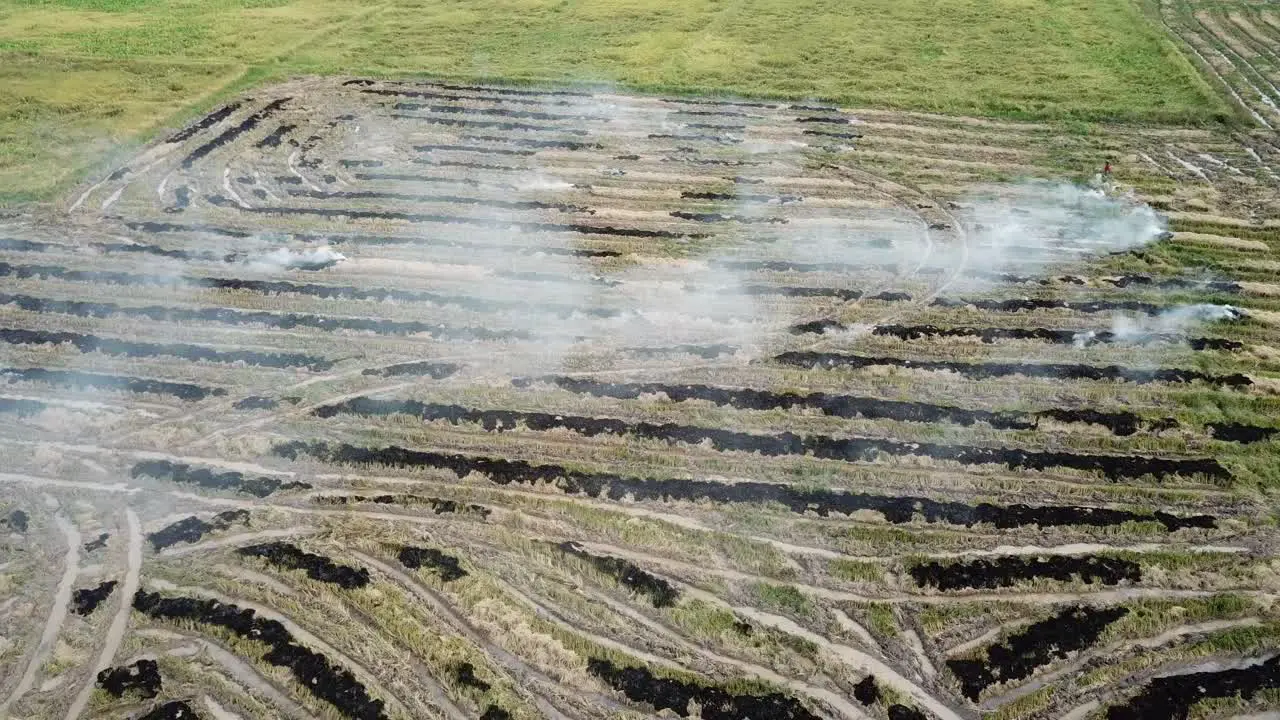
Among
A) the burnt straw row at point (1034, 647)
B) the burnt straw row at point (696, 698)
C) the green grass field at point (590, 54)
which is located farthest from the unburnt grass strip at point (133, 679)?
the green grass field at point (590, 54)

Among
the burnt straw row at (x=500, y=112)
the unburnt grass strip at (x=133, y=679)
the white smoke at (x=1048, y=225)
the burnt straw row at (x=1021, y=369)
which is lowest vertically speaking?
the unburnt grass strip at (x=133, y=679)

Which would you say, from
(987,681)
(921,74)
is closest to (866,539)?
(987,681)

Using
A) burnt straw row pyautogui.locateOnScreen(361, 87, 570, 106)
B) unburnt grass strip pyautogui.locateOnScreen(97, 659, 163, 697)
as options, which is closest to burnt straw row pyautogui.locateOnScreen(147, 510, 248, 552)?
unburnt grass strip pyautogui.locateOnScreen(97, 659, 163, 697)

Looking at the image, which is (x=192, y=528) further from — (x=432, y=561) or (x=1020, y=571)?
(x=1020, y=571)

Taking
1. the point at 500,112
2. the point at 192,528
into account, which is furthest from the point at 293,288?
the point at 500,112

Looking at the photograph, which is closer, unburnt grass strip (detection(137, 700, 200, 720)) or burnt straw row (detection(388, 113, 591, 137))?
unburnt grass strip (detection(137, 700, 200, 720))

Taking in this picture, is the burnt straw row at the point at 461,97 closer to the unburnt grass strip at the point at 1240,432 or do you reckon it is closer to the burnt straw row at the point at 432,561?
the burnt straw row at the point at 432,561

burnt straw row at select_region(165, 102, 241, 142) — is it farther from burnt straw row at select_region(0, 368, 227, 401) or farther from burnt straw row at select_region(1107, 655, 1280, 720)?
burnt straw row at select_region(1107, 655, 1280, 720)
